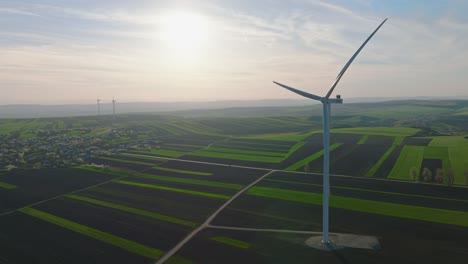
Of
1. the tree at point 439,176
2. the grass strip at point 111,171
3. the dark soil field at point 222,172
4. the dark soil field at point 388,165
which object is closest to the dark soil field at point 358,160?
the dark soil field at point 388,165

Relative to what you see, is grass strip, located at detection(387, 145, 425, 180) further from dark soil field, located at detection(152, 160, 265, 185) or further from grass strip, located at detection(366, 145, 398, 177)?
dark soil field, located at detection(152, 160, 265, 185)

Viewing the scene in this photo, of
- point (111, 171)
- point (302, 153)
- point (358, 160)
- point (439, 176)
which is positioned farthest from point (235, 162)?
point (439, 176)

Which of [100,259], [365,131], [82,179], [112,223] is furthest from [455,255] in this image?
[365,131]

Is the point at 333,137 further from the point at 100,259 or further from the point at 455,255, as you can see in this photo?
the point at 100,259

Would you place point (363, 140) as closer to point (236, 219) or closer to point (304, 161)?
point (304, 161)

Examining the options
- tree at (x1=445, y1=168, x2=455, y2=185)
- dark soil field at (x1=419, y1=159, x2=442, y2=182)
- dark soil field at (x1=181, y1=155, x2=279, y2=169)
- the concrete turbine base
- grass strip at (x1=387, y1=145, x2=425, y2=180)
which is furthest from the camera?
dark soil field at (x1=181, y1=155, x2=279, y2=169)

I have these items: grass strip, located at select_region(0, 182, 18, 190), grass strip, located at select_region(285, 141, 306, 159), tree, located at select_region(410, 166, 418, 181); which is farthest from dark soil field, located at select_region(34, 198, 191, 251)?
grass strip, located at select_region(285, 141, 306, 159)
